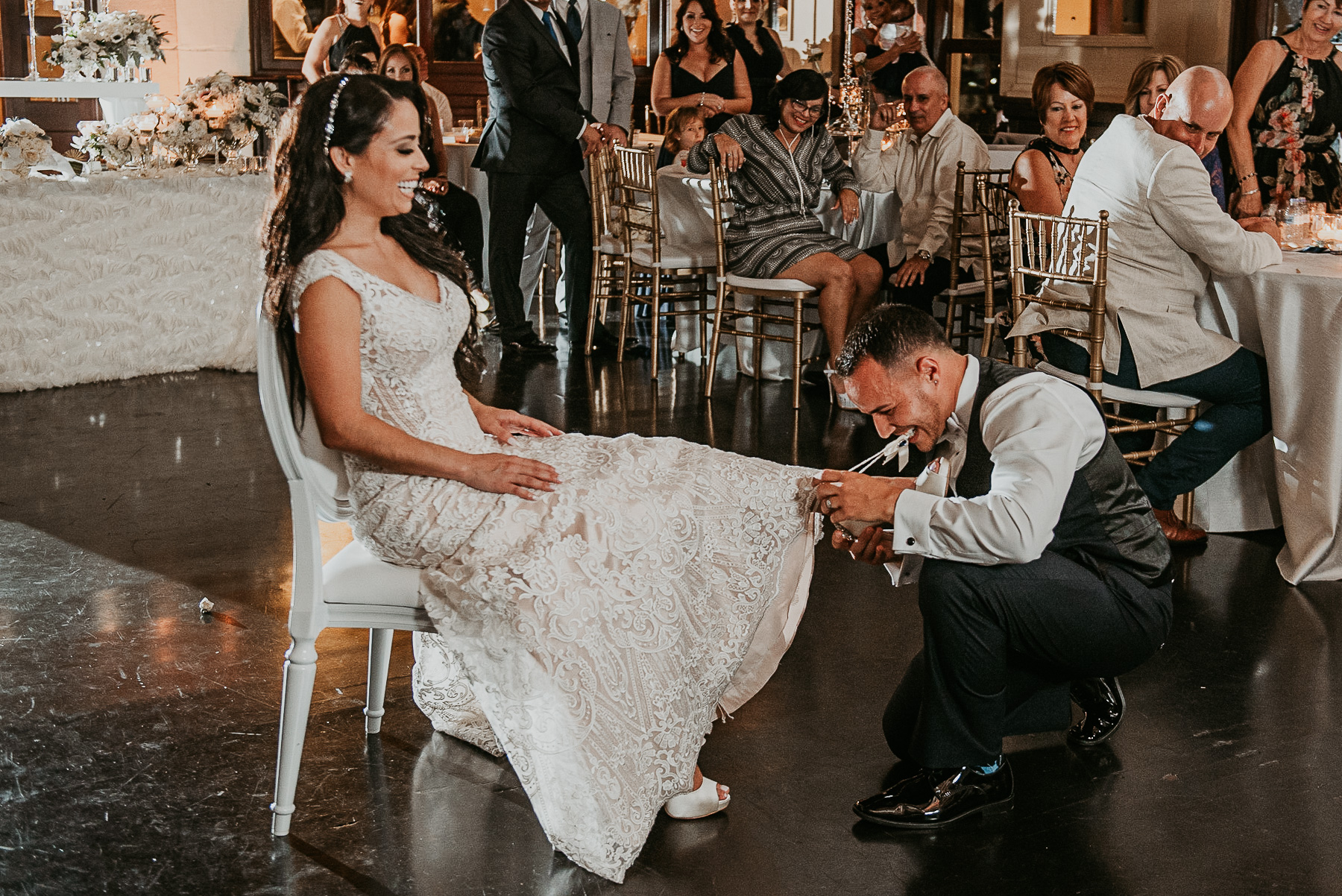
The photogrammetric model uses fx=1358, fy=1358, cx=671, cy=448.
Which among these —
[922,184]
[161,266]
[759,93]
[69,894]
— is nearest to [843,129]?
[759,93]

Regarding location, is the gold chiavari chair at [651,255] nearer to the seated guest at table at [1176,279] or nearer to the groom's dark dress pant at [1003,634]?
the seated guest at table at [1176,279]

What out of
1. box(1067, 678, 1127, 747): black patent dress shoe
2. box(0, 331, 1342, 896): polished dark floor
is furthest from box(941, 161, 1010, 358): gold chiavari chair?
box(1067, 678, 1127, 747): black patent dress shoe

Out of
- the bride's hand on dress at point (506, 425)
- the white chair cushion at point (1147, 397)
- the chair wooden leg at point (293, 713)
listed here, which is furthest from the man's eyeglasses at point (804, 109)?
the chair wooden leg at point (293, 713)

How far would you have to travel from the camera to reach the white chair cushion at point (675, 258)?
6.24 m

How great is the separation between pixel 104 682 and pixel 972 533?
6.22 ft

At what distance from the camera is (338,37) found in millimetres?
7492

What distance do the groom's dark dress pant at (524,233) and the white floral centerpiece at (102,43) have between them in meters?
1.79

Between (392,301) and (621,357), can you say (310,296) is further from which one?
(621,357)

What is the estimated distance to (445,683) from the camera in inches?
107

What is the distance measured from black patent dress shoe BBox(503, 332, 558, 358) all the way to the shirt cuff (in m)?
4.54

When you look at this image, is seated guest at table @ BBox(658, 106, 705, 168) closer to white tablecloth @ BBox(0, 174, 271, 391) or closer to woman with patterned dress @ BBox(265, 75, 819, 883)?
white tablecloth @ BBox(0, 174, 271, 391)

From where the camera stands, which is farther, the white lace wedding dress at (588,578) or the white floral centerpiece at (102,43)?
the white floral centerpiece at (102,43)

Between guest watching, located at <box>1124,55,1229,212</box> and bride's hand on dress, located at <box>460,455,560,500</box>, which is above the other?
guest watching, located at <box>1124,55,1229,212</box>

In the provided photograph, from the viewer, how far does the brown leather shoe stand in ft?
A: 13.0
